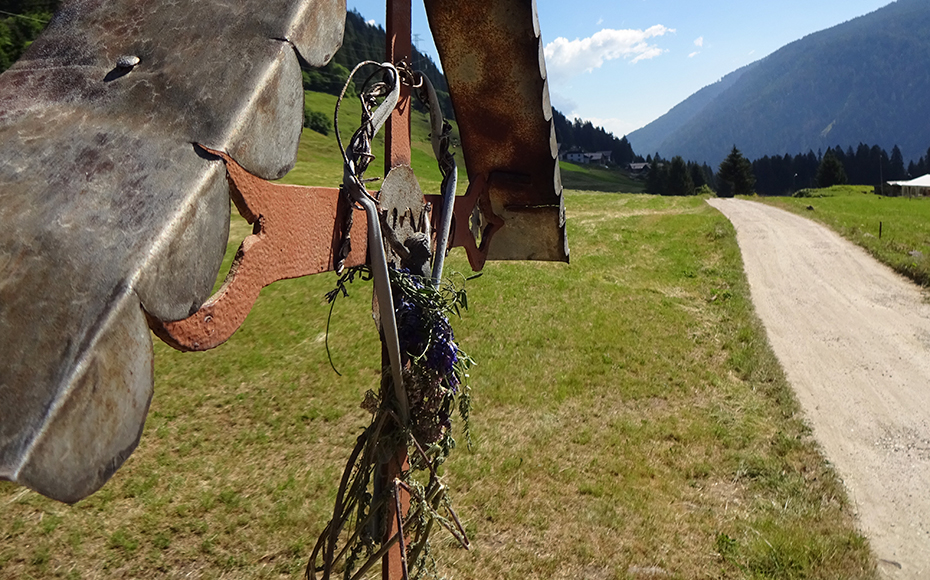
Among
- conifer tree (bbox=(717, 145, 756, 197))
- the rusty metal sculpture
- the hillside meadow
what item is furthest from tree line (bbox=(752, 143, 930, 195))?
the rusty metal sculpture

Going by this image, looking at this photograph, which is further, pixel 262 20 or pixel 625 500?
pixel 625 500

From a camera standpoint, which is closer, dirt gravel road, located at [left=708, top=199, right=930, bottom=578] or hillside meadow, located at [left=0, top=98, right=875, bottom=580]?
hillside meadow, located at [left=0, top=98, right=875, bottom=580]

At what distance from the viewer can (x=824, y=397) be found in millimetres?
9078

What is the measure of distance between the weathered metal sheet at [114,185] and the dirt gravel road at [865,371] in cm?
631

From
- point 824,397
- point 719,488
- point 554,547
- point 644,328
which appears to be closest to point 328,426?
point 554,547

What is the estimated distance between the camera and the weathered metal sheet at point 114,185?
3.05 ft

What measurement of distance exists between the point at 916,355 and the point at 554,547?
9.42 meters

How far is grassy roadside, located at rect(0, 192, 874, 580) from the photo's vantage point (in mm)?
5223

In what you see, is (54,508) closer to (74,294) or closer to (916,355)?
(74,294)

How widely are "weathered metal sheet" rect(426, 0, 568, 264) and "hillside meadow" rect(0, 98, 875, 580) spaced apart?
322 cm

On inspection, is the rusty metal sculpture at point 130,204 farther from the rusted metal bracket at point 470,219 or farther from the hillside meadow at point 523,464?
the hillside meadow at point 523,464

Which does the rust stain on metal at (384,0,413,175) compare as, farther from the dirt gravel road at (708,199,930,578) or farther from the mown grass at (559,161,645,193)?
the mown grass at (559,161,645,193)

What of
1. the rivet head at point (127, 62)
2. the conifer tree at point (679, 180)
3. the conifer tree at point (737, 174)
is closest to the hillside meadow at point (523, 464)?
the rivet head at point (127, 62)

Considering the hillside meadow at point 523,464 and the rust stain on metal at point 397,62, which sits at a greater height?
the rust stain on metal at point 397,62
